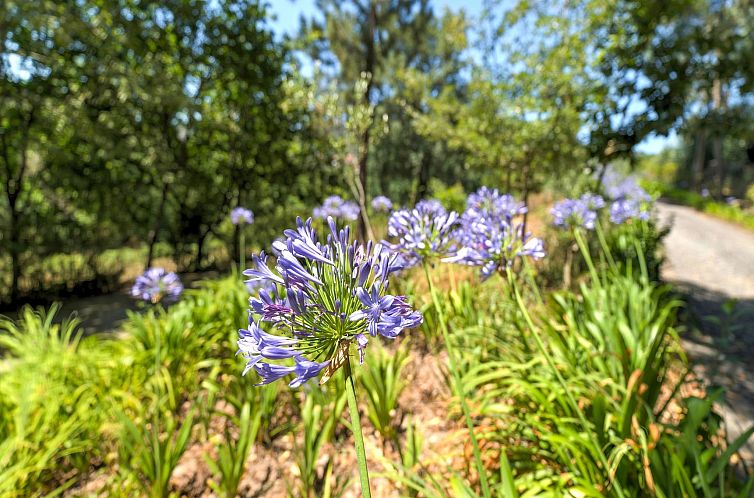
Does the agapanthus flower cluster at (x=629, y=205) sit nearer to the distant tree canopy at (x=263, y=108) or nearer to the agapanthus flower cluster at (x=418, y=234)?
the distant tree canopy at (x=263, y=108)

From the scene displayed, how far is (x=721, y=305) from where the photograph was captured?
205 inches

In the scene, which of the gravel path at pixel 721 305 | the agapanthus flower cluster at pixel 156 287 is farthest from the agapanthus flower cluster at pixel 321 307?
the agapanthus flower cluster at pixel 156 287

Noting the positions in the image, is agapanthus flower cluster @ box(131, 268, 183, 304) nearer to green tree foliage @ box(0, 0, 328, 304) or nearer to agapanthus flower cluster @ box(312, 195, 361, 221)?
agapanthus flower cluster @ box(312, 195, 361, 221)

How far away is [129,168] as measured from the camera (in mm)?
9406

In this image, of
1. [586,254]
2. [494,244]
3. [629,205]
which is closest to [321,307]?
[494,244]

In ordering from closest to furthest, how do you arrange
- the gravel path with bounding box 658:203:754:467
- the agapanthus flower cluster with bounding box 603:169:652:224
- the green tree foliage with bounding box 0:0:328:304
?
the gravel path with bounding box 658:203:754:467
the agapanthus flower cluster with bounding box 603:169:652:224
the green tree foliage with bounding box 0:0:328:304

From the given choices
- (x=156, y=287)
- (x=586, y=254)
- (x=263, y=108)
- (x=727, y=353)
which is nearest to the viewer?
(x=586, y=254)

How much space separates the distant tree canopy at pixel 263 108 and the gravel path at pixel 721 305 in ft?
7.58

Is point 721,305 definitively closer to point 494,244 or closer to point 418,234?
point 494,244

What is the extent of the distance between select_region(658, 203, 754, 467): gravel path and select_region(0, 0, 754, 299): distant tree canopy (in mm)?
2311

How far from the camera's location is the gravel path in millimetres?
2946

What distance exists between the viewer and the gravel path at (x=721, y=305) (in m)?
2.95

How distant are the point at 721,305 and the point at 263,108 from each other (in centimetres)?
1022

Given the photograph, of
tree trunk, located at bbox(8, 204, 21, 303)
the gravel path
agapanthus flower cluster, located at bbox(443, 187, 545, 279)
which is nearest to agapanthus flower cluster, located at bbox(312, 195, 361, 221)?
agapanthus flower cluster, located at bbox(443, 187, 545, 279)
